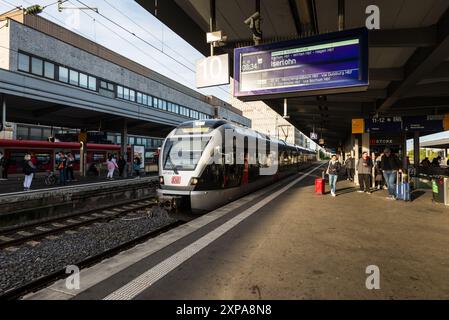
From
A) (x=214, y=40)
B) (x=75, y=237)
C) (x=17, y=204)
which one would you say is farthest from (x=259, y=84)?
(x=17, y=204)

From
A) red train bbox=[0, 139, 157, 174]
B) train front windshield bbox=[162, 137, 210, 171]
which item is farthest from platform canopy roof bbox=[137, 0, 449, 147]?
red train bbox=[0, 139, 157, 174]

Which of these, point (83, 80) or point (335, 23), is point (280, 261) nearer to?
point (335, 23)

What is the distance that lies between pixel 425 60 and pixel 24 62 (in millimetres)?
23485

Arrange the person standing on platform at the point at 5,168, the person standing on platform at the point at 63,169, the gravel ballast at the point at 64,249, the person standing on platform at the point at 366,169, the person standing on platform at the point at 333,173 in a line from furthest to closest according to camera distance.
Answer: the person standing on platform at the point at 5,168 → the person standing on platform at the point at 63,169 → the person standing on platform at the point at 366,169 → the person standing on platform at the point at 333,173 → the gravel ballast at the point at 64,249

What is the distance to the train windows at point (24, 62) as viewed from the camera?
19.8 meters

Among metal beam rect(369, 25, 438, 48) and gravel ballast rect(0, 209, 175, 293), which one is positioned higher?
metal beam rect(369, 25, 438, 48)

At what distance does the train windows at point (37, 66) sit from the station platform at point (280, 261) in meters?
20.7

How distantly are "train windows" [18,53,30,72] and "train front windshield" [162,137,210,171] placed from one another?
58.0 feet

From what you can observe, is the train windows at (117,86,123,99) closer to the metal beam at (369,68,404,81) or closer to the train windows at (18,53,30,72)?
the train windows at (18,53,30,72)

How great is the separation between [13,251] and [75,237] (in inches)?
49.3

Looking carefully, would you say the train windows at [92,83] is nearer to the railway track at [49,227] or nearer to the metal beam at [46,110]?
the metal beam at [46,110]

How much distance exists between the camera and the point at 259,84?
6.12m

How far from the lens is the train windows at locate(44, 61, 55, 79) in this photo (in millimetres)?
20930

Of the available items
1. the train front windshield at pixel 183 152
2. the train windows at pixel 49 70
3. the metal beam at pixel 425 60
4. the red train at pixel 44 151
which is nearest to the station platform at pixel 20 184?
the red train at pixel 44 151
